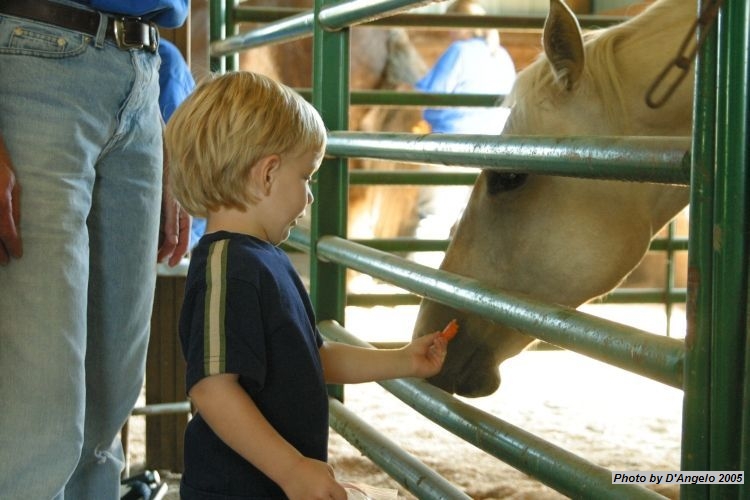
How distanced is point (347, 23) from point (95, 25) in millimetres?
691

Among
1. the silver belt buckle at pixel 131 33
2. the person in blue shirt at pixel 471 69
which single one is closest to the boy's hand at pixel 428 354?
the silver belt buckle at pixel 131 33

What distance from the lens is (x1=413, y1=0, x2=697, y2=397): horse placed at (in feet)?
5.49

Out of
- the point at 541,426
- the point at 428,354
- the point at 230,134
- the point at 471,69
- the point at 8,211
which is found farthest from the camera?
the point at 471,69

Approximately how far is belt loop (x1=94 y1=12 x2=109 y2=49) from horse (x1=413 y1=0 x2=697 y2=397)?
2.49 ft

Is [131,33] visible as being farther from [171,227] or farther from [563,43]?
[563,43]

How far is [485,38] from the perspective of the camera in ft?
19.2

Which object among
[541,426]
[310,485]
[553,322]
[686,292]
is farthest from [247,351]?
[541,426]

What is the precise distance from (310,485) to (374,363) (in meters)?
0.33

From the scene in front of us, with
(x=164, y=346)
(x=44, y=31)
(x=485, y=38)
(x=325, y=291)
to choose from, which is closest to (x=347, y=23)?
(x=325, y=291)

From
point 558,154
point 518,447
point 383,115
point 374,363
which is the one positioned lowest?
point 518,447

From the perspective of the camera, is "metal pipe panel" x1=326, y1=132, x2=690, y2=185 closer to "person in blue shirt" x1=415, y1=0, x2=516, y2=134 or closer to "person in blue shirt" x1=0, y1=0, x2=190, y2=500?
"person in blue shirt" x1=0, y1=0, x2=190, y2=500

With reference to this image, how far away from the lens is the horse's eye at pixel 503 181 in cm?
175

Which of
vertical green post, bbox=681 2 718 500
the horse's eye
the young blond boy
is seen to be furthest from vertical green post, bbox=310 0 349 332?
vertical green post, bbox=681 2 718 500

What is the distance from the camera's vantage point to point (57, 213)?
136 cm
